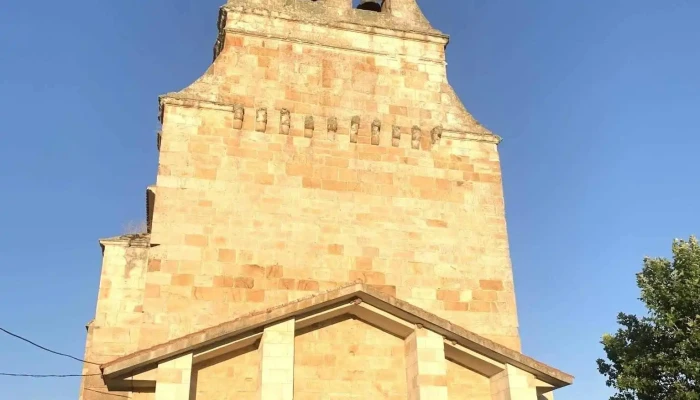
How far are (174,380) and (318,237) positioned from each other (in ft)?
12.8

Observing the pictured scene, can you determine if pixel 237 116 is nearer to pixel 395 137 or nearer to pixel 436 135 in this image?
pixel 395 137

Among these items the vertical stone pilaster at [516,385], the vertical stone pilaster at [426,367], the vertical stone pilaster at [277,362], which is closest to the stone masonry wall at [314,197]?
the vertical stone pilaster at [277,362]

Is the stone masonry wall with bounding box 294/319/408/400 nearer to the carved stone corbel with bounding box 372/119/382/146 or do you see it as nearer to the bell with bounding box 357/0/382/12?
the carved stone corbel with bounding box 372/119/382/146

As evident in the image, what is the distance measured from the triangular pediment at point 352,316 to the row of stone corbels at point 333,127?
3.93 meters

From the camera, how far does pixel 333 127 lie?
1209cm

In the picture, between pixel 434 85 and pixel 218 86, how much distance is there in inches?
185

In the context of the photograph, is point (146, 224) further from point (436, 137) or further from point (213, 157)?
point (436, 137)

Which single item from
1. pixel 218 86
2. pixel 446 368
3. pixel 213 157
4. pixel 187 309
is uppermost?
pixel 218 86

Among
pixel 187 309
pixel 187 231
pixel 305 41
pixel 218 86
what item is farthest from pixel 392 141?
pixel 187 309

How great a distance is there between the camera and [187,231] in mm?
10508

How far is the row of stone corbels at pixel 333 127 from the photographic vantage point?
1170cm

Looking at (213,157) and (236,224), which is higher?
(213,157)

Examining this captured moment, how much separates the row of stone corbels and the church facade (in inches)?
1.2

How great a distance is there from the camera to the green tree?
11.2 metres
